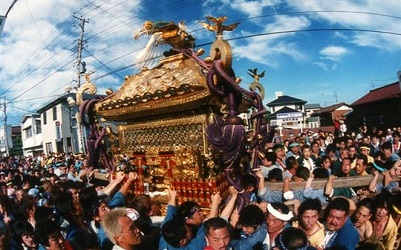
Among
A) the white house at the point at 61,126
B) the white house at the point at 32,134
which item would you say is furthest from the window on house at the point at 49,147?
the white house at the point at 32,134

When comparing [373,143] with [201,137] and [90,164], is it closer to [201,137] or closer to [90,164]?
[201,137]

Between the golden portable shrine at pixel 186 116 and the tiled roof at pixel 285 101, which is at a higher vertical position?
the tiled roof at pixel 285 101

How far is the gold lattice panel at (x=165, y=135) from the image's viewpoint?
4.97 metres

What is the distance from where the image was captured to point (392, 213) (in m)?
3.54

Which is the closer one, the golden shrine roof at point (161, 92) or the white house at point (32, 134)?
the golden shrine roof at point (161, 92)

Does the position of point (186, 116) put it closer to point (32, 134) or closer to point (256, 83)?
point (256, 83)

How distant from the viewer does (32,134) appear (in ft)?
121

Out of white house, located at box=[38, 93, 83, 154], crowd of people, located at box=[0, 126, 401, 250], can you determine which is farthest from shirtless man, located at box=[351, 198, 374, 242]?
white house, located at box=[38, 93, 83, 154]

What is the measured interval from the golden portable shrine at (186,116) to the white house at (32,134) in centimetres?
3215

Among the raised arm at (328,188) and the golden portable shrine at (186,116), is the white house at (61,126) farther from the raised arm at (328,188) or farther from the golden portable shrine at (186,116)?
the raised arm at (328,188)

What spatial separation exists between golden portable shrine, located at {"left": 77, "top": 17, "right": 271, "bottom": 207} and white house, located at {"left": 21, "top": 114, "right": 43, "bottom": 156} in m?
32.2

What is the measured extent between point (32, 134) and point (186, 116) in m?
36.5

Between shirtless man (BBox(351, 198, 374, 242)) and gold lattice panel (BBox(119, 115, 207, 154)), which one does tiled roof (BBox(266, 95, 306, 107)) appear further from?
shirtless man (BBox(351, 198, 374, 242))

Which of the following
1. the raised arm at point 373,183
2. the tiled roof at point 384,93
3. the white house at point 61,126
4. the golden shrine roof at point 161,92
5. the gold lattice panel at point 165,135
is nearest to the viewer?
the raised arm at point 373,183
